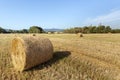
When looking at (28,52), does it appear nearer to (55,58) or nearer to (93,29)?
(55,58)

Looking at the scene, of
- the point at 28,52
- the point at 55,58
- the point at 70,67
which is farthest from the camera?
the point at 55,58

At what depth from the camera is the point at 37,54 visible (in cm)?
1123

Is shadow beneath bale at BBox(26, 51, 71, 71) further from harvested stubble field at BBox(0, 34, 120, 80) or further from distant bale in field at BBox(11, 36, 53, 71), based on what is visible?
distant bale in field at BBox(11, 36, 53, 71)

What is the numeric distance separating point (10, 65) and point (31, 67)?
1.36 m

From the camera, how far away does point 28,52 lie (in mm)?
10812

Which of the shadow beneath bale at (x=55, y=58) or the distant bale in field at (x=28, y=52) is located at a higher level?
the distant bale in field at (x=28, y=52)

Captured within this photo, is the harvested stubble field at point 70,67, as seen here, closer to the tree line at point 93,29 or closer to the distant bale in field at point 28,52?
the distant bale in field at point 28,52

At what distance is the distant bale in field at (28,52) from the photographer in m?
10.8

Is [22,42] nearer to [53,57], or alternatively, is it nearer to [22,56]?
[22,56]

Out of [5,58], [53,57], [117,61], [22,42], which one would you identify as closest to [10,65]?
[5,58]

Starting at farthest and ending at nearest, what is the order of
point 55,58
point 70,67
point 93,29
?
point 93,29
point 55,58
point 70,67

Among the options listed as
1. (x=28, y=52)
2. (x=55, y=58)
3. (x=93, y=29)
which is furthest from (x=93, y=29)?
(x=28, y=52)

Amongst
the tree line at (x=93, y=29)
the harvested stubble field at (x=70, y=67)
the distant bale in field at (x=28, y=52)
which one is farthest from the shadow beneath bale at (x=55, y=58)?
the tree line at (x=93, y=29)

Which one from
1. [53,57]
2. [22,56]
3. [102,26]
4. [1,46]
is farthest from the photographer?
[102,26]
